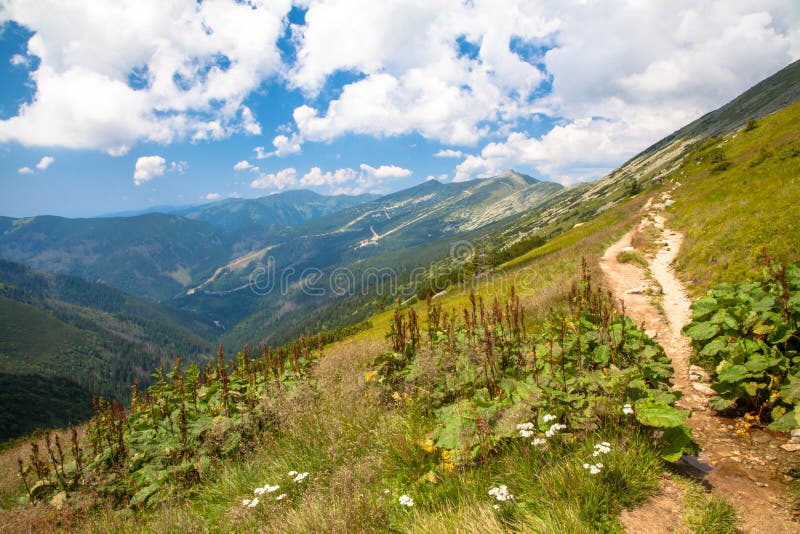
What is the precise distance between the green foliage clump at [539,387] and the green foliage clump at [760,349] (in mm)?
1003

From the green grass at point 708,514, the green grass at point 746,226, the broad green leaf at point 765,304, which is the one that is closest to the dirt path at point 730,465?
the green grass at point 708,514

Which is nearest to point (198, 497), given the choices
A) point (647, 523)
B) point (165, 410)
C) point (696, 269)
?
point (165, 410)

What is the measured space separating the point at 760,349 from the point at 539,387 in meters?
3.91

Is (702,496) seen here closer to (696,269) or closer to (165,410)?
(165,410)

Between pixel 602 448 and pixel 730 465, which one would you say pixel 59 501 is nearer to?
pixel 602 448

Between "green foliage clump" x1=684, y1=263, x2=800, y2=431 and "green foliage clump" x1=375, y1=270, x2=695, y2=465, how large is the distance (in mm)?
1003

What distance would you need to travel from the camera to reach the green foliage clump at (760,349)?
5.09 meters

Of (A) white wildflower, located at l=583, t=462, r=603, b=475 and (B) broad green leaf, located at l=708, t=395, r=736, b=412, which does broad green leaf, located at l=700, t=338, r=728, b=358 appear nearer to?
(B) broad green leaf, located at l=708, t=395, r=736, b=412

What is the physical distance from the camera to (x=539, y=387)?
4.91 metres

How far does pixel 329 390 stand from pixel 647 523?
594 centimetres

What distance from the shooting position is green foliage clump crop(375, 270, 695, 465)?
4230mm

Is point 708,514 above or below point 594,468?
below

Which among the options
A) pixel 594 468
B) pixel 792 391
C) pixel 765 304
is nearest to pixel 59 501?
pixel 594 468

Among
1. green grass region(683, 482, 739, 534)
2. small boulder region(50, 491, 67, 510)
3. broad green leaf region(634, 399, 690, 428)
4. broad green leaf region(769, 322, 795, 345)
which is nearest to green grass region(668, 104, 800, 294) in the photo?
broad green leaf region(769, 322, 795, 345)
